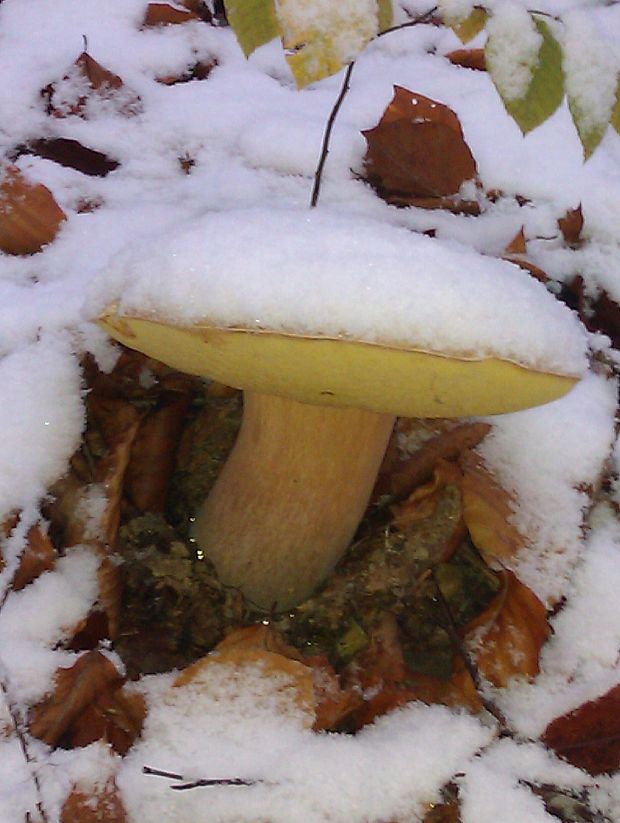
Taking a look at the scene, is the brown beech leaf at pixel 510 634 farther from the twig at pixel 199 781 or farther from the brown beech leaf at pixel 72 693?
the brown beech leaf at pixel 72 693

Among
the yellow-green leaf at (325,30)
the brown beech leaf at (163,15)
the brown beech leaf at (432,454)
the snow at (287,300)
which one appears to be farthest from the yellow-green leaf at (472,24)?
the brown beech leaf at (163,15)

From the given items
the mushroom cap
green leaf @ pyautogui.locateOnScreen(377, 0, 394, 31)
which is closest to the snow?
the mushroom cap

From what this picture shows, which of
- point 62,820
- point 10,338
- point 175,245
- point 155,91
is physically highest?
point 175,245

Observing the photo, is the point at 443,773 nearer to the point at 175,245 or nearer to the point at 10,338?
the point at 175,245

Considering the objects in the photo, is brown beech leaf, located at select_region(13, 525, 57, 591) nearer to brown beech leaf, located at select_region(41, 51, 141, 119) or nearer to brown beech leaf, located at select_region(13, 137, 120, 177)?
brown beech leaf, located at select_region(13, 137, 120, 177)

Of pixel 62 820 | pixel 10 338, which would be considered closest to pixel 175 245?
pixel 10 338

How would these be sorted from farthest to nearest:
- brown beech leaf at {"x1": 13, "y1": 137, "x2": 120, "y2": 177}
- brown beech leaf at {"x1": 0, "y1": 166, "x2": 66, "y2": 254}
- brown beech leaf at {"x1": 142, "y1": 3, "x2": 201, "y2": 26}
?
brown beech leaf at {"x1": 142, "y1": 3, "x2": 201, "y2": 26} < brown beech leaf at {"x1": 13, "y1": 137, "x2": 120, "y2": 177} < brown beech leaf at {"x1": 0, "y1": 166, "x2": 66, "y2": 254}

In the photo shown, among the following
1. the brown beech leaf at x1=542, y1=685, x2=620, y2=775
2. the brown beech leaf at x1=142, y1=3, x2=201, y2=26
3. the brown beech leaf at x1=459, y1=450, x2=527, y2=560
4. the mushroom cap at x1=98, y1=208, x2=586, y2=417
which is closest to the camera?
the mushroom cap at x1=98, y1=208, x2=586, y2=417
